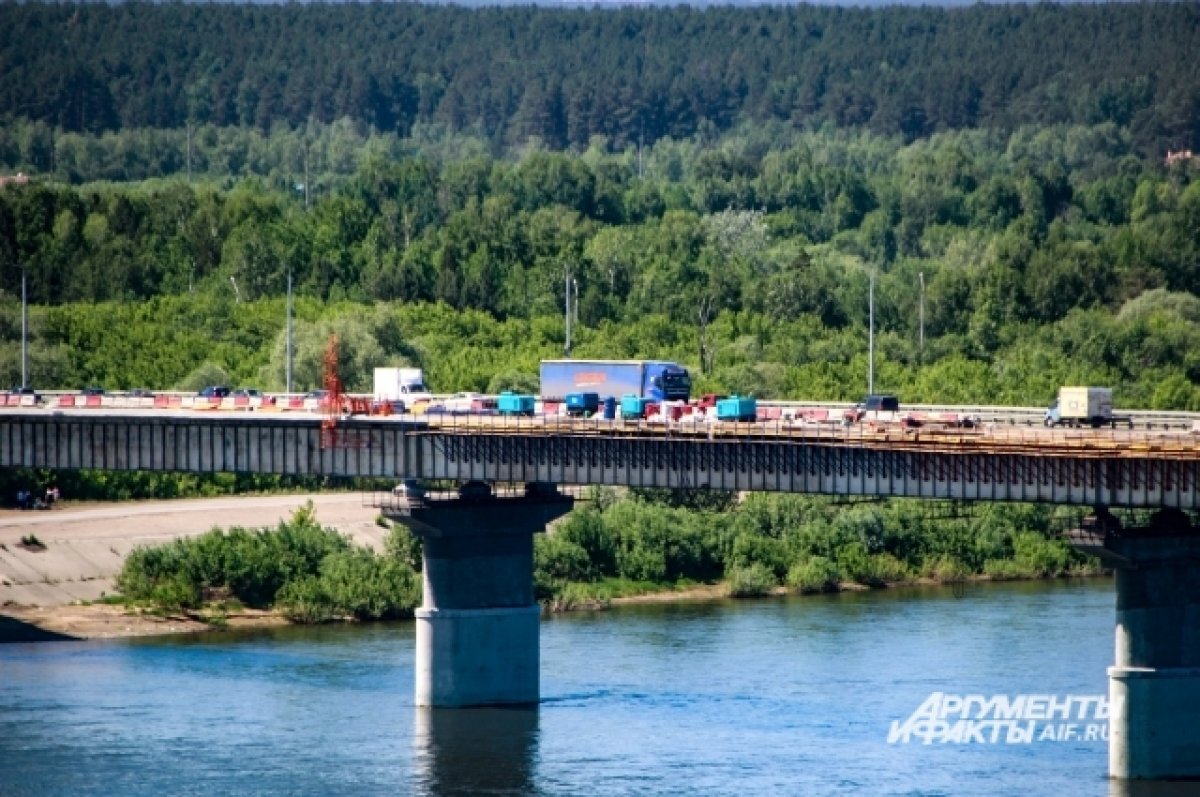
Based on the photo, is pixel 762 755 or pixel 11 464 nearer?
pixel 762 755

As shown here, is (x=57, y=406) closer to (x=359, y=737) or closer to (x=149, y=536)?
(x=149, y=536)

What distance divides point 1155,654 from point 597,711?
984 inches

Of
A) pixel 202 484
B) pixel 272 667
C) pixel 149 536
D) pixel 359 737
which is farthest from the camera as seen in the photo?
pixel 202 484

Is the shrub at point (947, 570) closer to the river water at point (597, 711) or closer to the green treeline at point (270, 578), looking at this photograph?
the river water at point (597, 711)

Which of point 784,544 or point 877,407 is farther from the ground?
point 877,407

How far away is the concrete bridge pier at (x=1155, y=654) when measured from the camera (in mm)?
110875

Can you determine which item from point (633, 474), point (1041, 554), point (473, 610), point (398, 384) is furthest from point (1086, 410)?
point (1041, 554)

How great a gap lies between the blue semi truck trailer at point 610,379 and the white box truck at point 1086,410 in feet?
112

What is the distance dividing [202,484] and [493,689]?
5987 centimetres

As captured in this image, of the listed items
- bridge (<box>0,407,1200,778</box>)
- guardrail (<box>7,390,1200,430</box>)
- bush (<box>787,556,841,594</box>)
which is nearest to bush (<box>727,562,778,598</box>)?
bush (<box>787,556,841,594</box>)

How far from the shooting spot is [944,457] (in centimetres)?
11669

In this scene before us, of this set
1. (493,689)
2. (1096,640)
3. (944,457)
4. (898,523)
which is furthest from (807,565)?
(944,457)

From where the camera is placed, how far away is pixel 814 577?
171 meters

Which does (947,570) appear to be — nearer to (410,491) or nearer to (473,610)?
(473,610)
